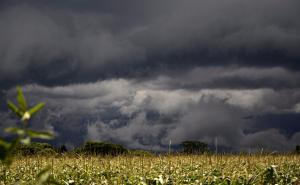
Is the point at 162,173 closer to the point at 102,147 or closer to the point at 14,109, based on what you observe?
the point at 14,109

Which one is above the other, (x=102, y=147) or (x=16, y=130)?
(x=102, y=147)

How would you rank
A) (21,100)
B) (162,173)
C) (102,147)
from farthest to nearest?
(102,147) < (162,173) < (21,100)

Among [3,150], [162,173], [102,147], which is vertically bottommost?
[162,173]

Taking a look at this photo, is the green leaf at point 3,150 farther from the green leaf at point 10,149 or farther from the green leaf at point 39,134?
the green leaf at point 39,134

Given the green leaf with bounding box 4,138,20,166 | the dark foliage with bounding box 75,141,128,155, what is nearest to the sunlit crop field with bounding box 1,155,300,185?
the green leaf with bounding box 4,138,20,166

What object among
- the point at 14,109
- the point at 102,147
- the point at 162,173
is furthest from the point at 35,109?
the point at 102,147

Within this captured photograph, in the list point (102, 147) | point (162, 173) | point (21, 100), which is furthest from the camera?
point (102, 147)

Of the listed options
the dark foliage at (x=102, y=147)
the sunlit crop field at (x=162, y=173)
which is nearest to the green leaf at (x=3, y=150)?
the sunlit crop field at (x=162, y=173)

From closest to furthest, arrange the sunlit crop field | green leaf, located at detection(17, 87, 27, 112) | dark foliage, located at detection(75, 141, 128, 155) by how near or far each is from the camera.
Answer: green leaf, located at detection(17, 87, 27, 112) → the sunlit crop field → dark foliage, located at detection(75, 141, 128, 155)

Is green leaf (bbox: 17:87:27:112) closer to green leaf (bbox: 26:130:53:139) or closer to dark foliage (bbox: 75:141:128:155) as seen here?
green leaf (bbox: 26:130:53:139)

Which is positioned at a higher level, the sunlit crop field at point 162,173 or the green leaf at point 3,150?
the green leaf at point 3,150

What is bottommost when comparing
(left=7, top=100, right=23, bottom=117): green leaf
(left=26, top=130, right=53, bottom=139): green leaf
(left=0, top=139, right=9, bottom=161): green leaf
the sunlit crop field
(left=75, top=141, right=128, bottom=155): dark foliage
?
the sunlit crop field

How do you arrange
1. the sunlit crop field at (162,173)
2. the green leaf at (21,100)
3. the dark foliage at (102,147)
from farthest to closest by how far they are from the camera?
1. the dark foliage at (102,147)
2. the sunlit crop field at (162,173)
3. the green leaf at (21,100)

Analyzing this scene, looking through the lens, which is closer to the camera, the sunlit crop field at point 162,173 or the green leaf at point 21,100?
the green leaf at point 21,100
